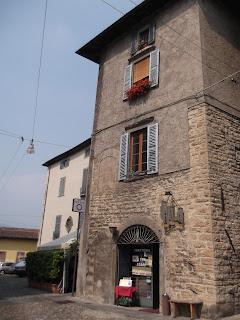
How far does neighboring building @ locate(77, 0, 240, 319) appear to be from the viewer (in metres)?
7.29

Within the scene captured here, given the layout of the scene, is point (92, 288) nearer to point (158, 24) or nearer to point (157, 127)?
point (157, 127)

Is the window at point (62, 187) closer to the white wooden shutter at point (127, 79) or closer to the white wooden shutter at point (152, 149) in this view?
the white wooden shutter at point (127, 79)

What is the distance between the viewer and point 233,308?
6.87m

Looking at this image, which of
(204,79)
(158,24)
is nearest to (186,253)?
(204,79)

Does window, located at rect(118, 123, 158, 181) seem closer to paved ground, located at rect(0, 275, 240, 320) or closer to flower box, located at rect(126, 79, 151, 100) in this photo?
flower box, located at rect(126, 79, 151, 100)

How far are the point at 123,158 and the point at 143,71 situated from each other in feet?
10.7


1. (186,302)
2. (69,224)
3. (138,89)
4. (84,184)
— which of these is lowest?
(186,302)

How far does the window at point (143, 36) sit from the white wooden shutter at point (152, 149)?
3.48 metres

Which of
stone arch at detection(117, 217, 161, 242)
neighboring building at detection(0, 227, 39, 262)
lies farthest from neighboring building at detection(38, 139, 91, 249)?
neighboring building at detection(0, 227, 39, 262)

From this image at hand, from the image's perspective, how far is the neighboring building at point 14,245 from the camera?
94.5ft

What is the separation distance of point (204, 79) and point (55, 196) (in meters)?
14.9

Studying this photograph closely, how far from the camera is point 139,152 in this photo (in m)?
9.66

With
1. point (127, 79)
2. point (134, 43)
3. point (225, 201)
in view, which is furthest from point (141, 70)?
point (225, 201)

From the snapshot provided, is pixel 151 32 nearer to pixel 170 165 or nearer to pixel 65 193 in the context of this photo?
pixel 170 165
